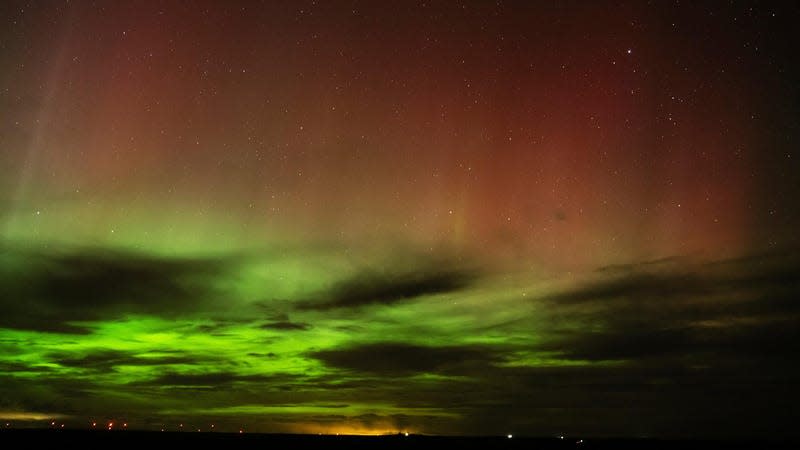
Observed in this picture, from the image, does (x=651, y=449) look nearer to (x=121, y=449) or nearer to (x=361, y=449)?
(x=361, y=449)

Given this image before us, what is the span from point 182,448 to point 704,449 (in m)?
90.3

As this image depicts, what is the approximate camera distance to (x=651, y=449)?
422 ft

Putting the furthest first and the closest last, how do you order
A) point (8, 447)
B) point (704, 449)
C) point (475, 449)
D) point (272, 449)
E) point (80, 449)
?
point (704, 449)
point (475, 449)
point (272, 449)
point (80, 449)
point (8, 447)

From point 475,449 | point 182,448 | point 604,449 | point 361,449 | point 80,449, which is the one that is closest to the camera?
point 80,449

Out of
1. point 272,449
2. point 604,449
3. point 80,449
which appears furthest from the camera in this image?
point 604,449

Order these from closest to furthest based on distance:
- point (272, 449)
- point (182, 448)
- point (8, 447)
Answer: point (8, 447), point (182, 448), point (272, 449)

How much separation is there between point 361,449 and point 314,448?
6347 mm

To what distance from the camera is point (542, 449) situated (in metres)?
111

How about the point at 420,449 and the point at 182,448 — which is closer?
the point at 182,448

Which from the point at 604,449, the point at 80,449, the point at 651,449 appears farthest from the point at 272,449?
the point at 651,449

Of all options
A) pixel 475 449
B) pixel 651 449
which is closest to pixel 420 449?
pixel 475 449

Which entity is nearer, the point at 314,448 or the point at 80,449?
the point at 80,449

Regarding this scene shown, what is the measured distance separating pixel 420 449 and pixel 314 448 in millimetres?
14695

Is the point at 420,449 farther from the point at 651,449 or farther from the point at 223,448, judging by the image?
the point at 651,449
